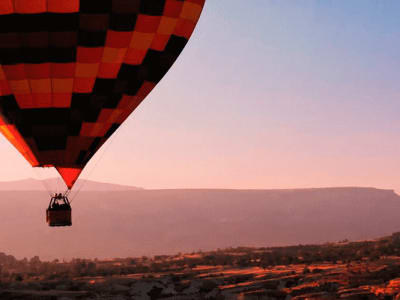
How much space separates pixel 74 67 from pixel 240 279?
17573 mm

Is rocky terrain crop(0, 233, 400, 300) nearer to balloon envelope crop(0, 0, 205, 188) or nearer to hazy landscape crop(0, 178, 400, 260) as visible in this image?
balloon envelope crop(0, 0, 205, 188)

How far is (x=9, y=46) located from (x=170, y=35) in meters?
4.80

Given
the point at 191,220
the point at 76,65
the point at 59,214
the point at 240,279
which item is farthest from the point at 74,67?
the point at 191,220

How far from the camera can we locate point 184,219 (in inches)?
5891

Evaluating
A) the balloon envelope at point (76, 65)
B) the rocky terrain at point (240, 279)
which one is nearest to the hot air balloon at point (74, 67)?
the balloon envelope at point (76, 65)

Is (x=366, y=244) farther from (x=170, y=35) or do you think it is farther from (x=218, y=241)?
(x=218, y=241)

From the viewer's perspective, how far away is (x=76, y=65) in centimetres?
2212

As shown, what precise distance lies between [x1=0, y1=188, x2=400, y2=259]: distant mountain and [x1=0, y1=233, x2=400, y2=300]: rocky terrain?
78.5 meters

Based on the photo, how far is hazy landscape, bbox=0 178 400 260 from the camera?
133m

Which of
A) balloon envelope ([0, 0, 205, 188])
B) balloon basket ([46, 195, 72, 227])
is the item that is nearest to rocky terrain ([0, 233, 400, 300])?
balloon envelope ([0, 0, 205, 188])

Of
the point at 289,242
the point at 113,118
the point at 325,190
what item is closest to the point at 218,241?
the point at 289,242

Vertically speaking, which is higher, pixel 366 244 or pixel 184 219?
pixel 184 219

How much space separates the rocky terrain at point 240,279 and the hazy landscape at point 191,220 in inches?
3098

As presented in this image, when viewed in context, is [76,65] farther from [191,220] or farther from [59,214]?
[191,220]
